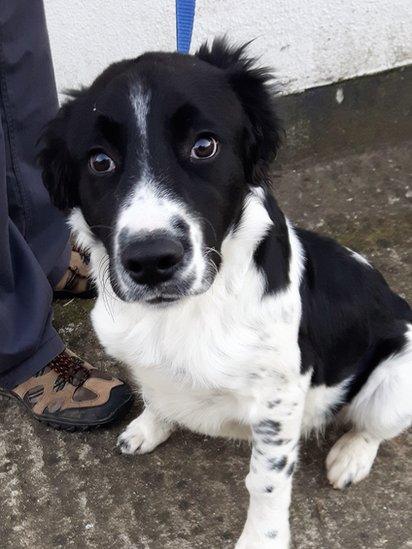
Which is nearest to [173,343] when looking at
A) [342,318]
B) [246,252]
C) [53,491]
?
[246,252]

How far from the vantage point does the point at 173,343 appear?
239 cm

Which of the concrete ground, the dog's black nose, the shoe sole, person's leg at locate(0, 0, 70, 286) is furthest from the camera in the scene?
the shoe sole

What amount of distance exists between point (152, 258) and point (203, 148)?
0.37 metres

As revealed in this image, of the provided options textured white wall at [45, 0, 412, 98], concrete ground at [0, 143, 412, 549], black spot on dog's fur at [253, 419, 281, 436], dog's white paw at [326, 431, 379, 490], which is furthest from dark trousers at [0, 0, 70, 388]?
dog's white paw at [326, 431, 379, 490]

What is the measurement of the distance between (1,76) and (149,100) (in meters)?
1.17

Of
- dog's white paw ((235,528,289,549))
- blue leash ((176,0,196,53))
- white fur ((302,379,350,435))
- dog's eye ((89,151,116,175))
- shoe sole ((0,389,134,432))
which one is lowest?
shoe sole ((0,389,134,432))

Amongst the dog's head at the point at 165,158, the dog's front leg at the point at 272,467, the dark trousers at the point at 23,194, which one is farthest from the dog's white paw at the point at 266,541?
the dark trousers at the point at 23,194

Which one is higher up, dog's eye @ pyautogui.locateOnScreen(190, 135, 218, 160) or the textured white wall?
dog's eye @ pyautogui.locateOnScreen(190, 135, 218, 160)

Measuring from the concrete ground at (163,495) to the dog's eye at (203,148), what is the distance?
1.39 metres

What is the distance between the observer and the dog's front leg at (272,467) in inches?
95.3

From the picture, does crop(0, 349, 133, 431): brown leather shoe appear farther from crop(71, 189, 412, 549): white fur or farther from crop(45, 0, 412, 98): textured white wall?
crop(45, 0, 412, 98): textured white wall

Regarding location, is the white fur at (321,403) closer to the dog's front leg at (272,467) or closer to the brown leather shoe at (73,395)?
the dog's front leg at (272,467)

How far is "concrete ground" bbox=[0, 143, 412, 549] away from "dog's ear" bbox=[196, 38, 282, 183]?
4.16 feet

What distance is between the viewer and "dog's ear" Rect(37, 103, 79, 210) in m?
2.25
